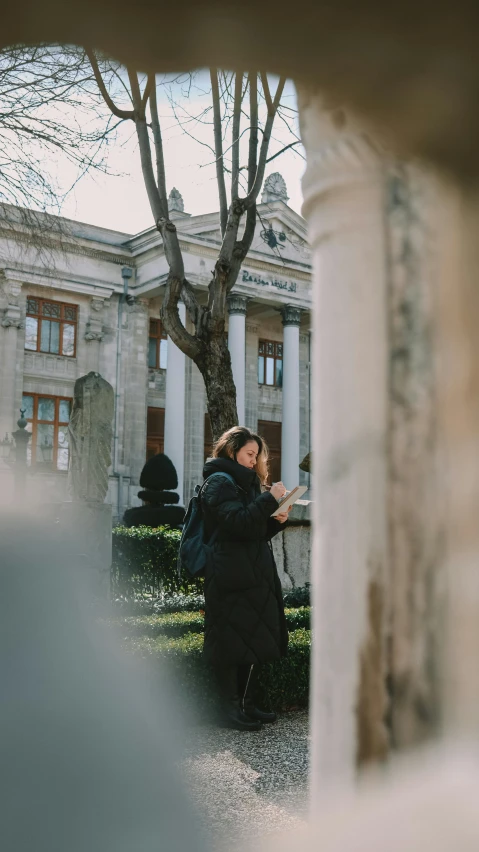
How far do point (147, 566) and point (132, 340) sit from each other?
18667mm

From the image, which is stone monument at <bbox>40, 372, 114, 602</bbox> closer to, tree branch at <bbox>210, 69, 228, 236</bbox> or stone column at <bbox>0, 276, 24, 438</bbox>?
tree branch at <bbox>210, 69, 228, 236</bbox>

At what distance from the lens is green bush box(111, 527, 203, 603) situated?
1022cm

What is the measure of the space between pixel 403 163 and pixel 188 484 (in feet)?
92.8

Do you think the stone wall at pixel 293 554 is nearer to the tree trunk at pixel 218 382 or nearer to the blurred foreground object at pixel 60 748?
the tree trunk at pixel 218 382

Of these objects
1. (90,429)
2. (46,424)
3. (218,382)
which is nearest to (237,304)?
(46,424)

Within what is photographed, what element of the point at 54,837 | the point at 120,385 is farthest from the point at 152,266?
the point at 54,837

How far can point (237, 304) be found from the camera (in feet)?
94.6

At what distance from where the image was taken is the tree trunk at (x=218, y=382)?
28.0 ft

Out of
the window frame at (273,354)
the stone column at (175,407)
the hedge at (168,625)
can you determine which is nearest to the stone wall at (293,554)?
the hedge at (168,625)

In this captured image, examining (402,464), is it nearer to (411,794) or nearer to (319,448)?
(319,448)

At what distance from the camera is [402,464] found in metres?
0.88

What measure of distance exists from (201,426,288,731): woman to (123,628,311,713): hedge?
0.50 m

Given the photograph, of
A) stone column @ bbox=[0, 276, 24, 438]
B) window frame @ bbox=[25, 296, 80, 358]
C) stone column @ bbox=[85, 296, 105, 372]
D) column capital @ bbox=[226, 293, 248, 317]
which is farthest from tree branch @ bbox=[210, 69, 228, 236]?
column capital @ bbox=[226, 293, 248, 317]

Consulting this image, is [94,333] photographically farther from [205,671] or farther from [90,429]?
[205,671]
